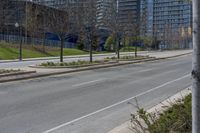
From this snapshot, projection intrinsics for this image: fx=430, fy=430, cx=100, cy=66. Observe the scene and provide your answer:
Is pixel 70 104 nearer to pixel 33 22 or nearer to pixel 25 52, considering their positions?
pixel 25 52

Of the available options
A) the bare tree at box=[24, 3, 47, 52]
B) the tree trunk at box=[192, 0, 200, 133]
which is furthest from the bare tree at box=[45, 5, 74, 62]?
the tree trunk at box=[192, 0, 200, 133]

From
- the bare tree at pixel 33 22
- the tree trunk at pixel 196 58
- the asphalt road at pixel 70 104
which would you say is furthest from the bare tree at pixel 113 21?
the tree trunk at pixel 196 58

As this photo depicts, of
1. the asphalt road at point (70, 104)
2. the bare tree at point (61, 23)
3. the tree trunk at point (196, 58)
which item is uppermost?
the bare tree at point (61, 23)

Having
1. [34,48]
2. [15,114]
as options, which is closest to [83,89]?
[15,114]

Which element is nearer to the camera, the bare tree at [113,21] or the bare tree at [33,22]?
the bare tree at [113,21]

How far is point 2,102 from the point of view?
13164 mm

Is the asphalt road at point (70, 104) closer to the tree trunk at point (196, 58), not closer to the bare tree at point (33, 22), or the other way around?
the tree trunk at point (196, 58)

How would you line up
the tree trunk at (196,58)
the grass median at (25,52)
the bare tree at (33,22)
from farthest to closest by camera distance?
the bare tree at (33,22)
the grass median at (25,52)
the tree trunk at (196,58)

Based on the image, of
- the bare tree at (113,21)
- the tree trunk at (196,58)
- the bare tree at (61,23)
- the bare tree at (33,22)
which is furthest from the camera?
the bare tree at (33,22)

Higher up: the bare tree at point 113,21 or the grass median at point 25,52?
the bare tree at point 113,21

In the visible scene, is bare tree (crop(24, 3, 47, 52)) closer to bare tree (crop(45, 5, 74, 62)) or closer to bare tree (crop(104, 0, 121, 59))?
bare tree (crop(104, 0, 121, 59))

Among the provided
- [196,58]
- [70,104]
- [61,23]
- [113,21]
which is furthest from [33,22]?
[196,58]

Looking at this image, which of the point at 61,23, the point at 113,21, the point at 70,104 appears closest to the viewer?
the point at 70,104

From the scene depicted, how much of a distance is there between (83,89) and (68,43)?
3093 inches
